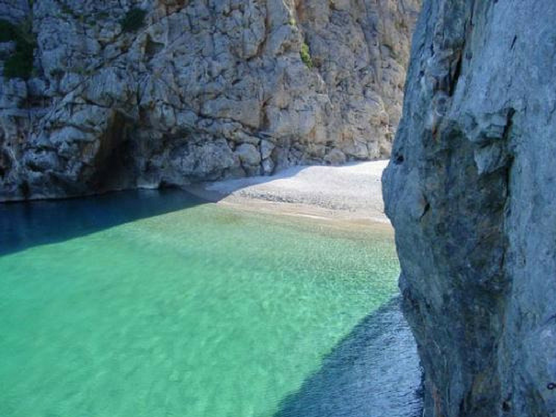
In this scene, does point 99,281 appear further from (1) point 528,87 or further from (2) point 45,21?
(2) point 45,21

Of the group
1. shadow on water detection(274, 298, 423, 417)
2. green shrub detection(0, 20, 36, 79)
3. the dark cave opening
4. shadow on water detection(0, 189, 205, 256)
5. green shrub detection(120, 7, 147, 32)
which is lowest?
shadow on water detection(274, 298, 423, 417)

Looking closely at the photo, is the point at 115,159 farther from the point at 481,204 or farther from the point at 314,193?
the point at 481,204

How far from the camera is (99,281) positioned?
712 inches

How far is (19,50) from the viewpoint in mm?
→ 35844

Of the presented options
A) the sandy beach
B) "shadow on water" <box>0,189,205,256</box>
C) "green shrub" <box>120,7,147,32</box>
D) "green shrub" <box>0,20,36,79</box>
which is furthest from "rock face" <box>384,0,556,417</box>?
"green shrub" <box>0,20,36,79</box>

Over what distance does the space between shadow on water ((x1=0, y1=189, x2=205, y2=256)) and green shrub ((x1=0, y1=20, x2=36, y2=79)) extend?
9669 millimetres

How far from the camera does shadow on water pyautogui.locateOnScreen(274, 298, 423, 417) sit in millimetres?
10164

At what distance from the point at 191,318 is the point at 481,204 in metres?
10.6

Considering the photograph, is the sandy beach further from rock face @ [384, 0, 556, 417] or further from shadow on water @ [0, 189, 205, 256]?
rock face @ [384, 0, 556, 417]

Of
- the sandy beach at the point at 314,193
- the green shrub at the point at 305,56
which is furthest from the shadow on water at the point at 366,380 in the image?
the green shrub at the point at 305,56

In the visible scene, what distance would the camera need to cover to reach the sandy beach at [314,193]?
27.8 m

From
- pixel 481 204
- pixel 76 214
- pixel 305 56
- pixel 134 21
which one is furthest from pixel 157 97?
pixel 481 204

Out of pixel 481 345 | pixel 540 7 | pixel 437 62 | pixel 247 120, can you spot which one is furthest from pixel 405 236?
pixel 247 120

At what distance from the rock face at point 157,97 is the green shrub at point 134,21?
0.25 ft
